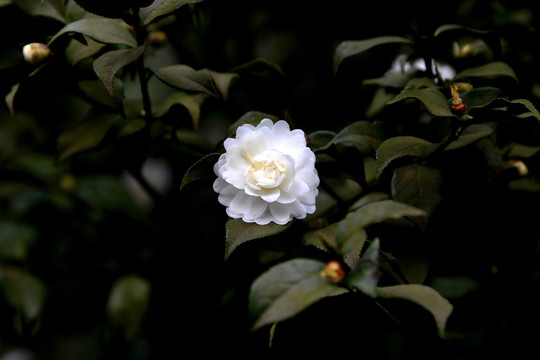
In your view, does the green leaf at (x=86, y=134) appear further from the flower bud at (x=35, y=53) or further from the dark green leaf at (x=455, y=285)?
the dark green leaf at (x=455, y=285)

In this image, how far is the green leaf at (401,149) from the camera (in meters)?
0.77

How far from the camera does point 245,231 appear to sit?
76cm

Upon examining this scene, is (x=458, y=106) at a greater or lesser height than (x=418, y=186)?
greater

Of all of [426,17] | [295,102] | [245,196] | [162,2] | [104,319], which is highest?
[162,2]

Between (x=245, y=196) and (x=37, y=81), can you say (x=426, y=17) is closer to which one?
(x=245, y=196)

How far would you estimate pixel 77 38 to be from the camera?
2.94 feet

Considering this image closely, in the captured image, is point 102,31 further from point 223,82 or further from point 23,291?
point 23,291

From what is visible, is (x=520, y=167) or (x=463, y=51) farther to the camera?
(x=463, y=51)

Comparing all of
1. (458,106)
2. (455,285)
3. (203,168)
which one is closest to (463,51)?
(458,106)

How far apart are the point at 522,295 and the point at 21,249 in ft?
3.81

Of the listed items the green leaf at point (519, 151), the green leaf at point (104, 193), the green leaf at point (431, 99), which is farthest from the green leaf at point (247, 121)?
the green leaf at point (104, 193)

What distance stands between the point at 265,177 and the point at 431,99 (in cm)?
26

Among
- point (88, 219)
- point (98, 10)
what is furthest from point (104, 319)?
point (98, 10)

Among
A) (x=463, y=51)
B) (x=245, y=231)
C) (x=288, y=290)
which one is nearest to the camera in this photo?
(x=288, y=290)
